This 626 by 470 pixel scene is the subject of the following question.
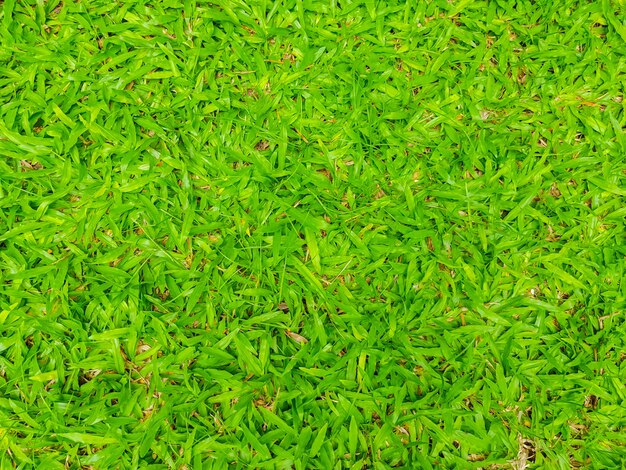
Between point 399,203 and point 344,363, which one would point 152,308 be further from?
point 399,203

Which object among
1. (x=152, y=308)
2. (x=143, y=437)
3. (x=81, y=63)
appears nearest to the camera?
(x=143, y=437)

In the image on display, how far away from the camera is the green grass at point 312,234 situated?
1.91 metres

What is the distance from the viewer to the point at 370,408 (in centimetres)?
192

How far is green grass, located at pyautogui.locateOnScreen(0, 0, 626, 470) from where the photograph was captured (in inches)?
75.0

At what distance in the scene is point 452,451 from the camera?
1929 millimetres

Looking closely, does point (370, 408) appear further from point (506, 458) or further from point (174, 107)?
point (174, 107)

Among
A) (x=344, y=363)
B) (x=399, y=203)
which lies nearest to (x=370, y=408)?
(x=344, y=363)

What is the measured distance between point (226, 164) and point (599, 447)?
200 cm

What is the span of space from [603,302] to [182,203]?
6.26 ft

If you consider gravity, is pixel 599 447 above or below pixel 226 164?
below

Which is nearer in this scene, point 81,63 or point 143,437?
point 143,437

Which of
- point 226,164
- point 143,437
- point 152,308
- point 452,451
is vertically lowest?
point 143,437

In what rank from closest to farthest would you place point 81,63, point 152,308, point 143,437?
point 143,437
point 152,308
point 81,63

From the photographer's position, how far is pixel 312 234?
6.64 ft
